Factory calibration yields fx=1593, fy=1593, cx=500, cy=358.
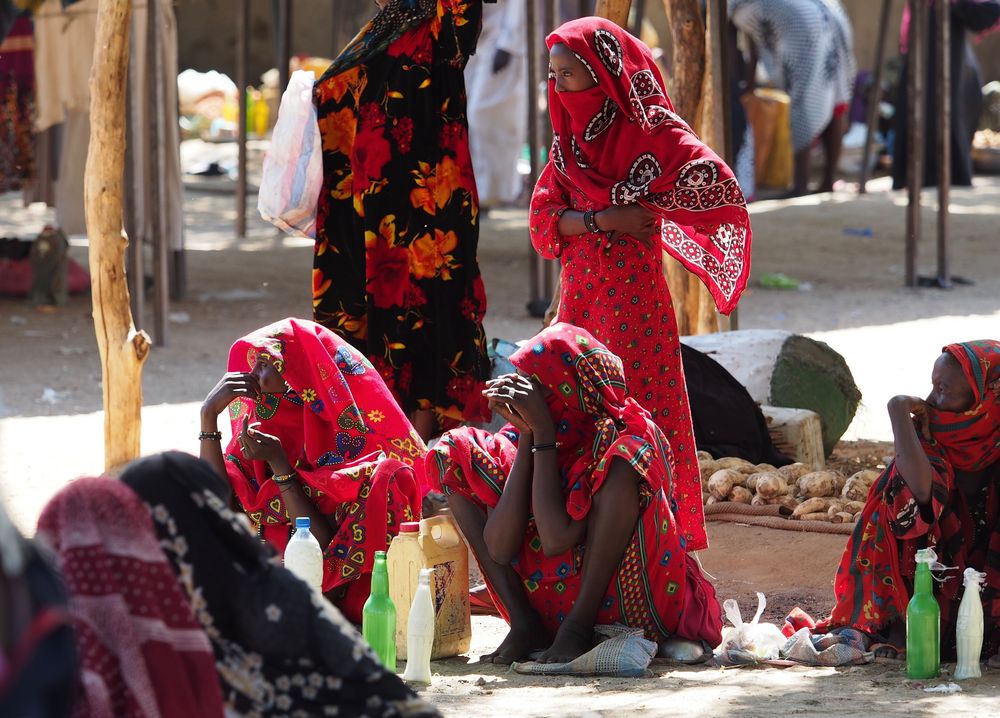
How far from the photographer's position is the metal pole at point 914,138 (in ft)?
32.6

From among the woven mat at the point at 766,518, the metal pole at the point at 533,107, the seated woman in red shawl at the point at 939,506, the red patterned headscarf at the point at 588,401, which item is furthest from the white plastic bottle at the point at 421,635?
the metal pole at the point at 533,107

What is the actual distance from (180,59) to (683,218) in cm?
1357

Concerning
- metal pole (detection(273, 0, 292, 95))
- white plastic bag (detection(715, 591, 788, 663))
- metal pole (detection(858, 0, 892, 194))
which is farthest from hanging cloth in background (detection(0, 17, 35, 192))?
white plastic bag (detection(715, 591, 788, 663))

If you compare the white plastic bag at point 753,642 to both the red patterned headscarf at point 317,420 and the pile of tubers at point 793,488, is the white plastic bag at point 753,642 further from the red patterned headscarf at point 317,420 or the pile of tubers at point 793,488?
the pile of tubers at point 793,488

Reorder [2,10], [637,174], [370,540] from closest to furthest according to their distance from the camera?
1. [370,540]
2. [637,174]
3. [2,10]

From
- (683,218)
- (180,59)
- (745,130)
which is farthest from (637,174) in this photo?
(180,59)

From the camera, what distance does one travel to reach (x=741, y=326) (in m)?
9.02

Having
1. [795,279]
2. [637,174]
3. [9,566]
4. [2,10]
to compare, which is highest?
[2,10]

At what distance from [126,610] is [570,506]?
6.31 feet

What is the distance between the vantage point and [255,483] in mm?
4461

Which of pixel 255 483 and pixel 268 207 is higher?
pixel 268 207

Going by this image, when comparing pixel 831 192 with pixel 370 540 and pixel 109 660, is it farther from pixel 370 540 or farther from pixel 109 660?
pixel 109 660

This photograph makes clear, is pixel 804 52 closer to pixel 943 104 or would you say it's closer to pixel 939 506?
pixel 943 104

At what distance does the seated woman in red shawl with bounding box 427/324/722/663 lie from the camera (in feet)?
13.1
